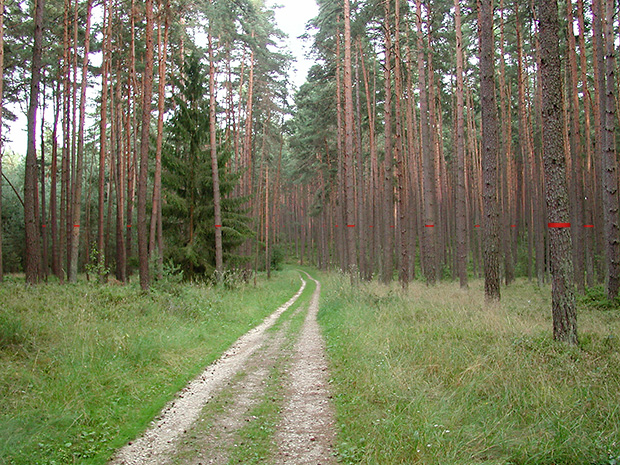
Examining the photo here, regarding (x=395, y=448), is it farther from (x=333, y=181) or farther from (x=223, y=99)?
(x=333, y=181)

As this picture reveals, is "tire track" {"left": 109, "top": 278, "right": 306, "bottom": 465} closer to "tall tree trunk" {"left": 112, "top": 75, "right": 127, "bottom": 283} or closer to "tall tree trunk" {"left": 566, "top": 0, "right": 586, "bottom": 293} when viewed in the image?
"tall tree trunk" {"left": 566, "top": 0, "right": 586, "bottom": 293}

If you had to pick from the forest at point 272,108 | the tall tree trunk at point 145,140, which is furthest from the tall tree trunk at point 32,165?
the tall tree trunk at point 145,140

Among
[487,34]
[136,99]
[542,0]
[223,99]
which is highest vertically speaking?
[223,99]

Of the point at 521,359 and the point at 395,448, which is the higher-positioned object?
the point at 521,359

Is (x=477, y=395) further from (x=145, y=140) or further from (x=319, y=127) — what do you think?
(x=319, y=127)

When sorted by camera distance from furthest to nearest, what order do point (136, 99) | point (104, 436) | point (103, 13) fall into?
point (136, 99)
point (103, 13)
point (104, 436)

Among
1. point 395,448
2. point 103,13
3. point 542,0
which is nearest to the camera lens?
point 395,448

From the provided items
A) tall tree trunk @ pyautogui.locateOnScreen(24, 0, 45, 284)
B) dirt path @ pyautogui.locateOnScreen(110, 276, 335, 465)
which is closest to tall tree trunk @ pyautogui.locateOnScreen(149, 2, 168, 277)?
tall tree trunk @ pyautogui.locateOnScreen(24, 0, 45, 284)

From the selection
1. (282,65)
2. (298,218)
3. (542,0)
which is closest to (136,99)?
(282,65)

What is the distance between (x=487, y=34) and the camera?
10.4 metres

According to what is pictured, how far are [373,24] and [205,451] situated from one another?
22.6 m

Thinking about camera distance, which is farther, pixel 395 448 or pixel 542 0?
pixel 542 0

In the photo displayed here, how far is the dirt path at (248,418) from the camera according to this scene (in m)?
4.08

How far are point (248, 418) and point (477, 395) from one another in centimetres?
282
